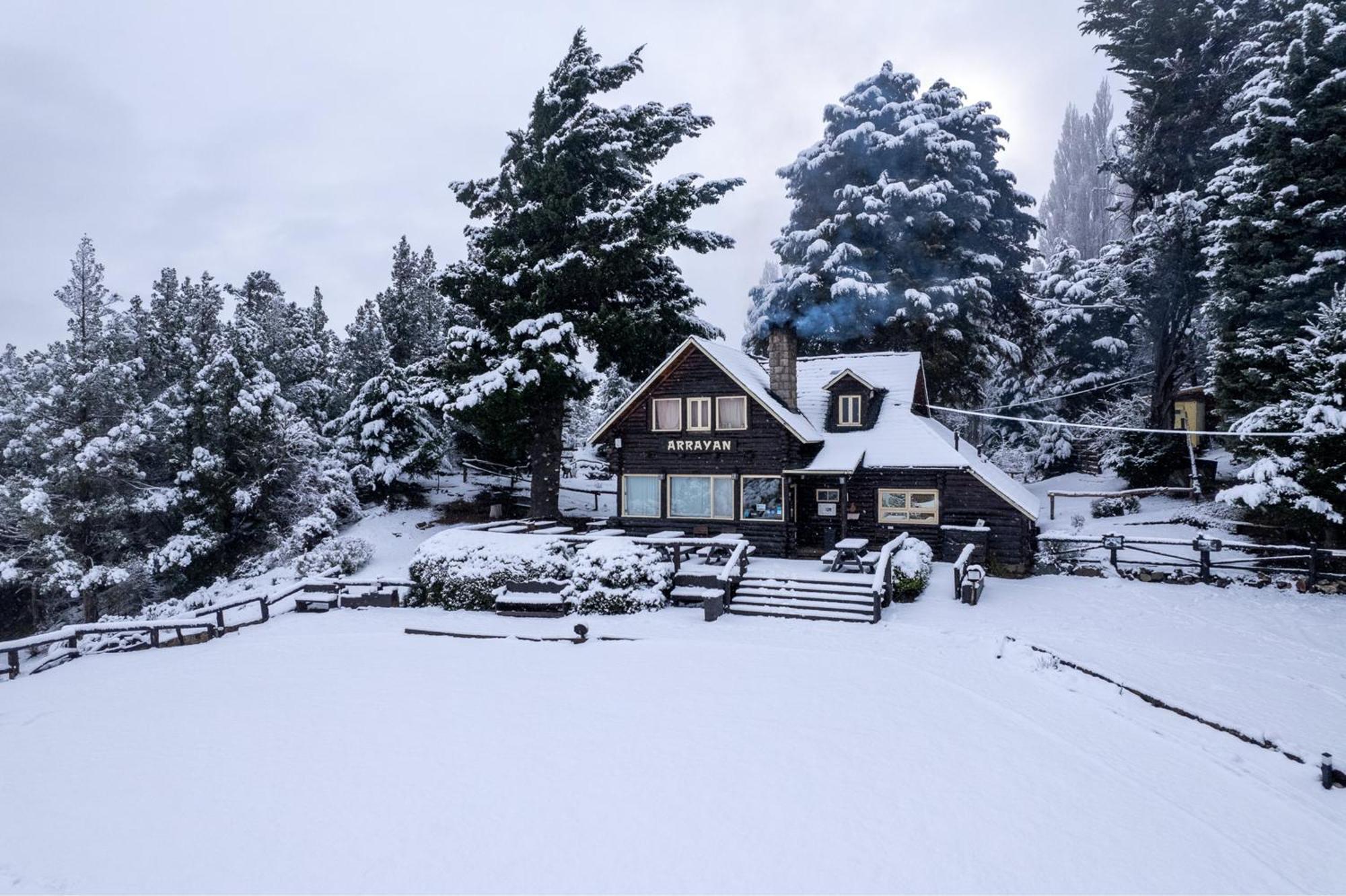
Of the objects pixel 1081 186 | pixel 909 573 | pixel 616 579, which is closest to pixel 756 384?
pixel 909 573

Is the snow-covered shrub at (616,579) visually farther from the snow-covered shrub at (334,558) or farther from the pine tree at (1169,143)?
the pine tree at (1169,143)

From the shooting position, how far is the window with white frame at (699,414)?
24062mm

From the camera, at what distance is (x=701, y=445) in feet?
79.2

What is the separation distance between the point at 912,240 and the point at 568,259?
751 inches

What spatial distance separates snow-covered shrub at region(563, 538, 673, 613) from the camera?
1662cm

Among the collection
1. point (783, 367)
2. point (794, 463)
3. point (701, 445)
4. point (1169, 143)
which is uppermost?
point (1169, 143)

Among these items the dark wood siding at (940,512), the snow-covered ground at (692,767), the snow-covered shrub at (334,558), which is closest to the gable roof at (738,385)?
the dark wood siding at (940,512)

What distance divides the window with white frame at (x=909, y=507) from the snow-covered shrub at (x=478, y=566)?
1159 centimetres

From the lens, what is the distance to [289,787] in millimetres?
8023

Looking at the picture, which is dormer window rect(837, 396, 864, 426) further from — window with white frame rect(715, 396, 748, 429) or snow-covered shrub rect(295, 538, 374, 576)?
snow-covered shrub rect(295, 538, 374, 576)

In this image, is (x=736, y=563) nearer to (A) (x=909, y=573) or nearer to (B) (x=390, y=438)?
(A) (x=909, y=573)

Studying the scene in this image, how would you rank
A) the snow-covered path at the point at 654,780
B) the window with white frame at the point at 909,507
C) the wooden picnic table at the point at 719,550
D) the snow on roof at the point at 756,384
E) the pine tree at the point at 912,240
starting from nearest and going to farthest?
the snow-covered path at the point at 654,780, the wooden picnic table at the point at 719,550, the window with white frame at the point at 909,507, the snow on roof at the point at 756,384, the pine tree at the point at 912,240

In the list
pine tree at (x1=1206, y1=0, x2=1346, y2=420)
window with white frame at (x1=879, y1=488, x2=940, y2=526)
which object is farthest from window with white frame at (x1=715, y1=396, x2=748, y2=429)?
pine tree at (x1=1206, y1=0, x2=1346, y2=420)

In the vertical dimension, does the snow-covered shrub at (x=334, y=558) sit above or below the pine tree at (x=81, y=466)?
below
